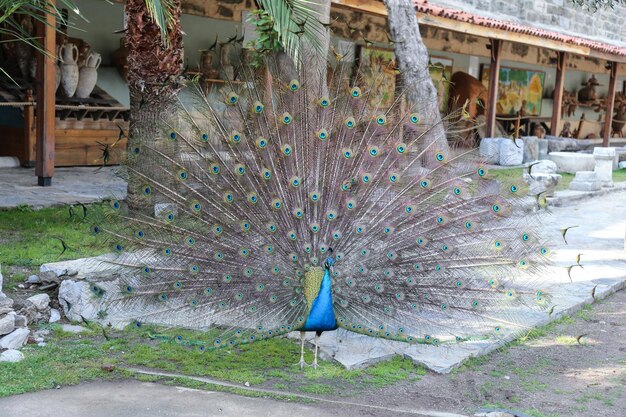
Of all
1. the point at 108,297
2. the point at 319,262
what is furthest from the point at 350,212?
the point at 108,297

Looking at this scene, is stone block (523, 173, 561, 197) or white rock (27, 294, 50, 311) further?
stone block (523, 173, 561, 197)

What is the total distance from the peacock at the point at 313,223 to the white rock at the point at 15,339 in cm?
57

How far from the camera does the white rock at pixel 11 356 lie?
16.9ft

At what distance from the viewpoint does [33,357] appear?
5.26 m

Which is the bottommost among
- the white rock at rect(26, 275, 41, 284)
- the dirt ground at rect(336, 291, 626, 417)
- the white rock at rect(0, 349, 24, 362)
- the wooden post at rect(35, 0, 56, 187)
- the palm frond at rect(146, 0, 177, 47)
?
the dirt ground at rect(336, 291, 626, 417)

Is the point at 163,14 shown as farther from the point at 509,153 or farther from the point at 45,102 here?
the point at 509,153

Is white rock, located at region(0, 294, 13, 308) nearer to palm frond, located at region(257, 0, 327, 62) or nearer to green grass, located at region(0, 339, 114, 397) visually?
green grass, located at region(0, 339, 114, 397)

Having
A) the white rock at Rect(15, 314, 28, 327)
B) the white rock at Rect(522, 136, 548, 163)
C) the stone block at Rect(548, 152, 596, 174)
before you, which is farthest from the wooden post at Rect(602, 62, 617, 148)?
the white rock at Rect(15, 314, 28, 327)

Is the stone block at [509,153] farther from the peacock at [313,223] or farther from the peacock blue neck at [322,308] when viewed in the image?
the peacock blue neck at [322,308]

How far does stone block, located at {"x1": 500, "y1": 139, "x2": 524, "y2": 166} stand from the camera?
17.2 metres

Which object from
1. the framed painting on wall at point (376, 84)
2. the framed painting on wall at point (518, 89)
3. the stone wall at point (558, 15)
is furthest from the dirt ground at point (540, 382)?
the framed painting on wall at point (518, 89)

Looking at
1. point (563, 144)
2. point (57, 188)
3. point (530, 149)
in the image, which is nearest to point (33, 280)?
point (57, 188)

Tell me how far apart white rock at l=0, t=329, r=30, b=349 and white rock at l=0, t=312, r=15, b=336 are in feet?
0.10

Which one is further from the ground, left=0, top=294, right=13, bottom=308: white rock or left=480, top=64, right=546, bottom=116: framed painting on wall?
left=480, top=64, right=546, bottom=116: framed painting on wall
